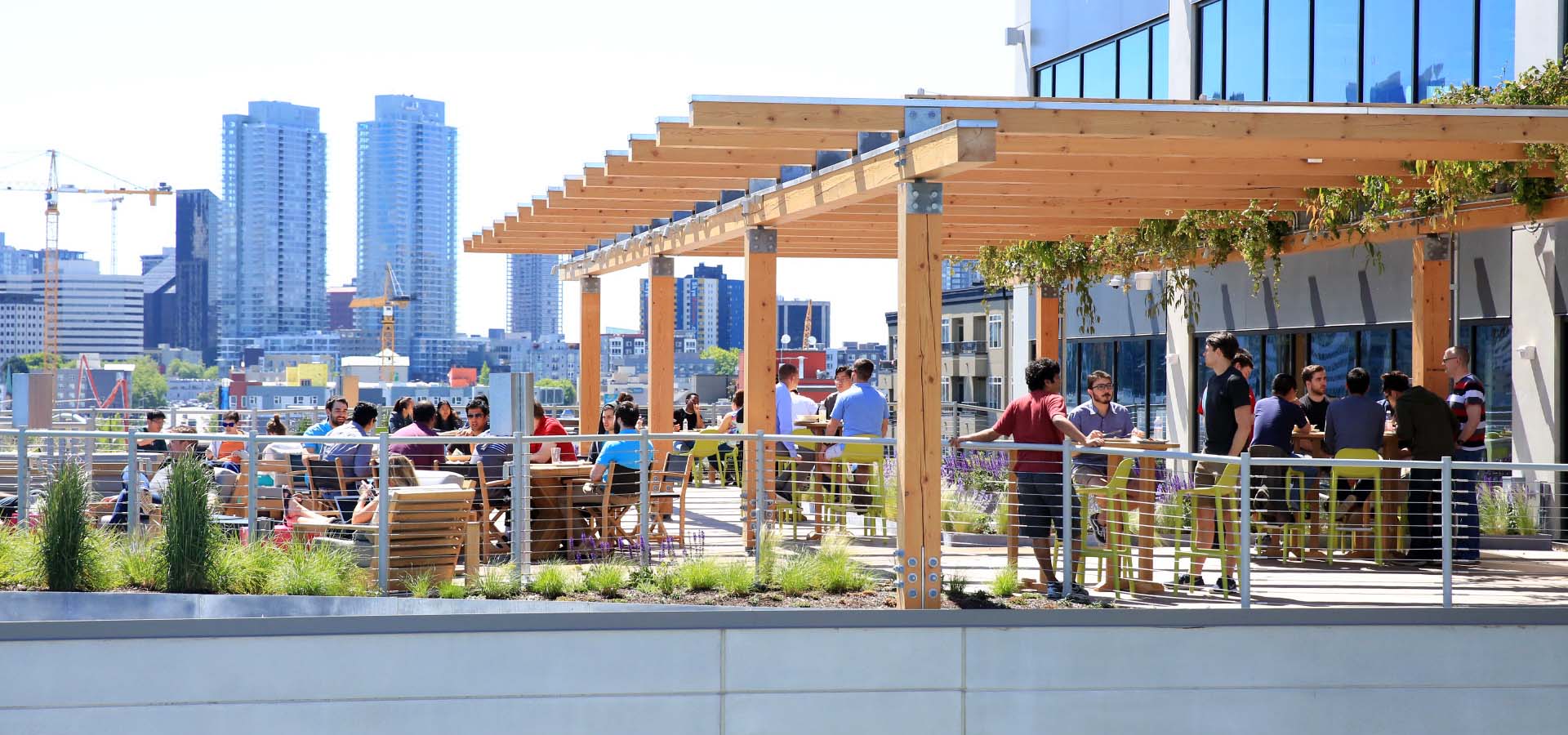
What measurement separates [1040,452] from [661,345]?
229 inches

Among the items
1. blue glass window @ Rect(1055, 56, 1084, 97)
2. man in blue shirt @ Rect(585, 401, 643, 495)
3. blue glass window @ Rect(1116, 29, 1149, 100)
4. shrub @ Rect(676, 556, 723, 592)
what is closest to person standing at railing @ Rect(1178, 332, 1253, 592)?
shrub @ Rect(676, 556, 723, 592)

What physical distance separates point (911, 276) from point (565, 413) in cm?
1715

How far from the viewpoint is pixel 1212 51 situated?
17.9 metres

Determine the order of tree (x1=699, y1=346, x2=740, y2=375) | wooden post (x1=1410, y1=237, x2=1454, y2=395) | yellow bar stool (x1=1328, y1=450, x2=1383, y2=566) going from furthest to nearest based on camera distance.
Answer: tree (x1=699, y1=346, x2=740, y2=375) < wooden post (x1=1410, y1=237, x2=1454, y2=395) < yellow bar stool (x1=1328, y1=450, x2=1383, y2=566)

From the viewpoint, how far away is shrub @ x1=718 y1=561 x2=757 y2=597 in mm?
8711

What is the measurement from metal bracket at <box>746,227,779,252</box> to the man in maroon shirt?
3360 mm

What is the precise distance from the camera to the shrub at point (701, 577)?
8844 millimetres

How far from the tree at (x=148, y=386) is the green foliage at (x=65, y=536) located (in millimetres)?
152357

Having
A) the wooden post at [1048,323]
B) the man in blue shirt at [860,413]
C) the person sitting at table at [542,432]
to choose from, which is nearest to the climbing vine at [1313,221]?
the wooden post at [1048,323]

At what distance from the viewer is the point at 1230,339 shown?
8875 mm

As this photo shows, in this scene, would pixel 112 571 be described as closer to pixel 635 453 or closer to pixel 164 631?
pixel 164 631

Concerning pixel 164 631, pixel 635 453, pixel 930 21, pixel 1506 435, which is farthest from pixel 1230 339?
pixel 930 21

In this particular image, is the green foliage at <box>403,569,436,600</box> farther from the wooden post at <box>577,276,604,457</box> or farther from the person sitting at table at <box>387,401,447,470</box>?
the wooden post at <box>577,276,604,457</box>

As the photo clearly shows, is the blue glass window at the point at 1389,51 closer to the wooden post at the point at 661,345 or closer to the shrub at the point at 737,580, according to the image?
the wooden post at the point at 661,345
